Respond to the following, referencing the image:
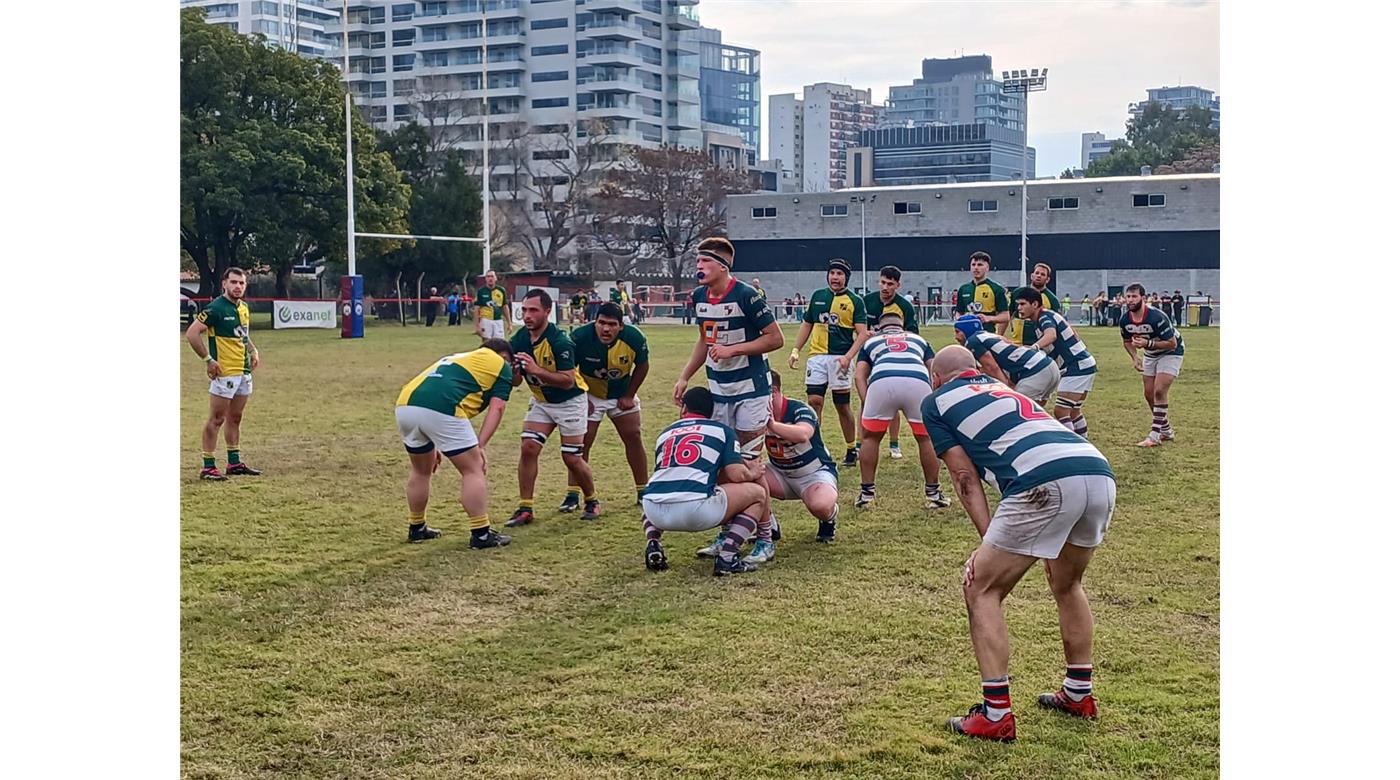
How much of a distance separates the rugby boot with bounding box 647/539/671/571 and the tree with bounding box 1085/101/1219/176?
247ft

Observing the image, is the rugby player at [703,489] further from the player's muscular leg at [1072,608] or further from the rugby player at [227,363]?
the rugby player at [227,363]

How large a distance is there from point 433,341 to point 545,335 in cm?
2603

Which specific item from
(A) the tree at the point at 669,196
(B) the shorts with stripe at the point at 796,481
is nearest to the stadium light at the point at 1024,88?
(A) the tree at the point at 669,196

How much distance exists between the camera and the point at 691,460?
7.73 meters

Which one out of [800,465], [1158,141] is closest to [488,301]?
[800,465]

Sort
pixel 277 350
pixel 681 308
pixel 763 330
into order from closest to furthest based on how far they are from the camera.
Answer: pixel 763 330 < pixel 277 350 < pixel 681 308

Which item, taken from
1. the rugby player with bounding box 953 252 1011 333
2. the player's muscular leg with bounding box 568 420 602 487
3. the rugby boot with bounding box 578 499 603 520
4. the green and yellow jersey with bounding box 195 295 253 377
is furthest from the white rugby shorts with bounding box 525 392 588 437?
the rugby player with bounding box 953 252 1011 333

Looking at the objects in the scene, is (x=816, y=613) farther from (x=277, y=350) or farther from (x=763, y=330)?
(x=277, y=350)

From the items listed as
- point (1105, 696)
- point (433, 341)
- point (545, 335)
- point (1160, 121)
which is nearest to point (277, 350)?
point (433, 341)

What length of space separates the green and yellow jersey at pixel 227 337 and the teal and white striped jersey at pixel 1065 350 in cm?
783

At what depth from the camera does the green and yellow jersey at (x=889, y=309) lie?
11.8 metres

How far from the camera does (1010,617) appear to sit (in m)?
6.84

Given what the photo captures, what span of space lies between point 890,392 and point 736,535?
7.25ft

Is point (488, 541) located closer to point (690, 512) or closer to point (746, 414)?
point (690, 512)
